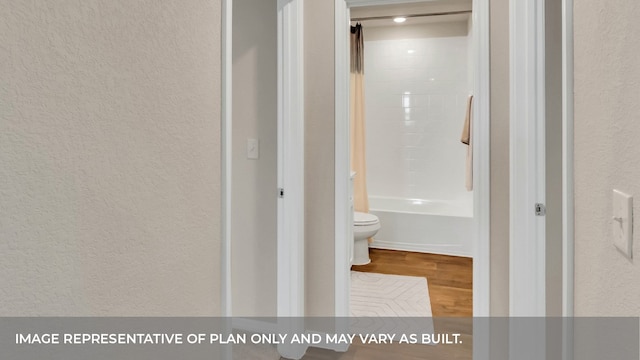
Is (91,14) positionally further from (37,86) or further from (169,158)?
(169,158)

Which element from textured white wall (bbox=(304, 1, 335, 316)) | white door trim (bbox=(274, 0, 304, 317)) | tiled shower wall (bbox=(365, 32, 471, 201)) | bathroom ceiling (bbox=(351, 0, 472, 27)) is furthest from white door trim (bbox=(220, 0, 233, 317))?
tiled shower wall (bbox=(365, 32, 471, 201))

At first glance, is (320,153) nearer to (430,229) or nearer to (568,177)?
(568,177)

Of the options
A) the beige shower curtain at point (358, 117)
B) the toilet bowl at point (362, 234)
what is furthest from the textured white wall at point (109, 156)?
the beige shower curtain at point (358, 117)

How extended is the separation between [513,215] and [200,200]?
4.69 ft

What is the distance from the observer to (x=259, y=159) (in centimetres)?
256

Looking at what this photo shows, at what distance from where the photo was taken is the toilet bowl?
398 centimetres

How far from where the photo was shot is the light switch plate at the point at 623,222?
733mm

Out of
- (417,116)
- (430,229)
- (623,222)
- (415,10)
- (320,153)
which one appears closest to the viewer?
(623,222)

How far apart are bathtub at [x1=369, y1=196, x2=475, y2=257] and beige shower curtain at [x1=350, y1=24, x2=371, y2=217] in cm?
28

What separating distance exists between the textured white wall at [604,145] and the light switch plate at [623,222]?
0.5 inches

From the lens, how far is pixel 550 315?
1.96 metres

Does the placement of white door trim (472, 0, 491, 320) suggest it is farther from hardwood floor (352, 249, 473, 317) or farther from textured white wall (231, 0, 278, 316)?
textured white wall (231, 0, 278, 316)

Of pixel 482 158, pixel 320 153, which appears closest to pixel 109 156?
pixel 320 153

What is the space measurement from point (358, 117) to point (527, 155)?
287 cm
